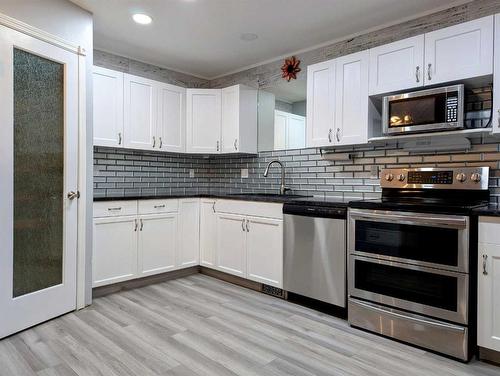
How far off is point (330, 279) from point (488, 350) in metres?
1.06

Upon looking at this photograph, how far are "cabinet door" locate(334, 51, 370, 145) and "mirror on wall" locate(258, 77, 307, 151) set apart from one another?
64 centimetres

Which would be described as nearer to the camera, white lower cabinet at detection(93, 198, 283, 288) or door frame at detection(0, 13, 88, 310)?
door frame at detection(0, 13, 88, 310)

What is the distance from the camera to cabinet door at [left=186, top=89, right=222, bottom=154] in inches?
163

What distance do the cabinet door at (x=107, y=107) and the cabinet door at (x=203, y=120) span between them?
0.86m

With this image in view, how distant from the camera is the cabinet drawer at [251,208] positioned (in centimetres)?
313

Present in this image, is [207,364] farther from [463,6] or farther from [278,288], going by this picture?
[463,6]

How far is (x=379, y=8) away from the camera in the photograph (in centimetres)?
276

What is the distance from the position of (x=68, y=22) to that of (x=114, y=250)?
77.3 inches

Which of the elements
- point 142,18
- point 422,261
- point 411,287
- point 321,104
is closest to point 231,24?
point 142,18

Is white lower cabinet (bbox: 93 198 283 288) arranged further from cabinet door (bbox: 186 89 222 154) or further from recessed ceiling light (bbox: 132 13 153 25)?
recessed ceiling light (bbox: 132 13 153 25)

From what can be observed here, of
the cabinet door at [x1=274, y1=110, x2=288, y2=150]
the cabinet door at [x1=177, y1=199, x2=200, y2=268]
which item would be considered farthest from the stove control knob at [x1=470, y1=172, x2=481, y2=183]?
the cabinet door at [x1=177, y1=199, x2=200, y2=268]

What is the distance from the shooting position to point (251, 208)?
336 cm

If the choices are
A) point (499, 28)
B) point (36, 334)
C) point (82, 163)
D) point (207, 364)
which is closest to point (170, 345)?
point (207, 364)

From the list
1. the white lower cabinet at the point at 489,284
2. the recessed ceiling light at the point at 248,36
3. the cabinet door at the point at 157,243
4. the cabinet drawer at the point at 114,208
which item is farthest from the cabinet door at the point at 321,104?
the cabinet drawer at the point at 114,208
